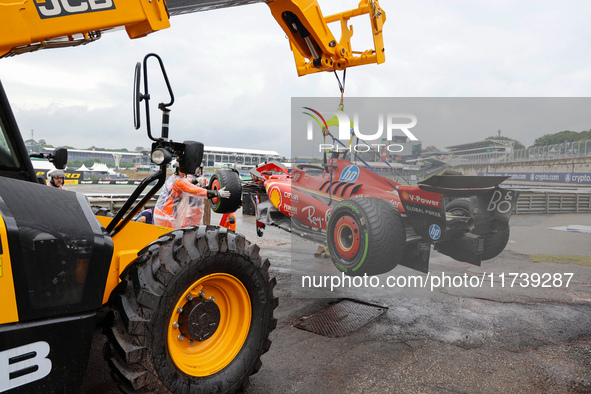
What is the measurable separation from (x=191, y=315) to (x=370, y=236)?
2.60 metres

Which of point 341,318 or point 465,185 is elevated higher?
point 465,185

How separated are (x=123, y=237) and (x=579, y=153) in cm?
481

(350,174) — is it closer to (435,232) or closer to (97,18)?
(435,232)

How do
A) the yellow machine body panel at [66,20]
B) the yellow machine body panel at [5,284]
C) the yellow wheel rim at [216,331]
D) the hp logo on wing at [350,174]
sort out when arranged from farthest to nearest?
the hp logo on wing at [350,174], the yellow wheel rim at [216,331], the yellow machine body panel at [66,20], the yellow machine body panel at [5,284]

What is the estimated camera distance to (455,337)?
3953 mm

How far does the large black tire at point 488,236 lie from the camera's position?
14.9 ft

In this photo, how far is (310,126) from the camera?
4980mm

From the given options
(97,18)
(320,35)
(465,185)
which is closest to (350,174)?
(465,185)

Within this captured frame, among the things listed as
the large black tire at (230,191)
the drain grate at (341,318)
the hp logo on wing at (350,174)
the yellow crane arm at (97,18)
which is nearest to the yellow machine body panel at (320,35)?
the yellow crane arm at (97,18)

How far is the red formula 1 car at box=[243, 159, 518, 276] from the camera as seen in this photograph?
454cm

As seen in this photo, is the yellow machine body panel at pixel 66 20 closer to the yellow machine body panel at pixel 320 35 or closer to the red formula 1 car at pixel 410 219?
the yellow machine body panel at pixel 320 35

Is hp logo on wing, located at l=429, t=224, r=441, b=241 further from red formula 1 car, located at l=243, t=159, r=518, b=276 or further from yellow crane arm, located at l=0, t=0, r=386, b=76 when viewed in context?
yellow crane arm, located at l=0, t=0, r=386, b=76

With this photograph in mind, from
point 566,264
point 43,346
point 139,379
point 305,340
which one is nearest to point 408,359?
point 305,340

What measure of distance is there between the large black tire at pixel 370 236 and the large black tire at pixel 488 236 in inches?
23.6
